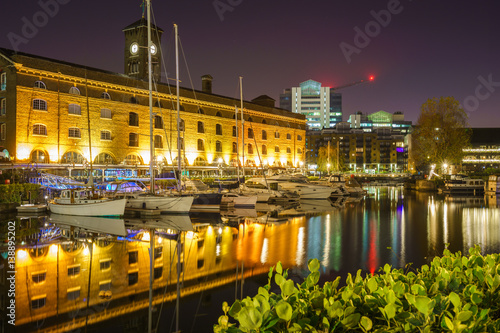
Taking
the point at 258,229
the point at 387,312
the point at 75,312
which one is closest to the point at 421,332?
the point at 387,312

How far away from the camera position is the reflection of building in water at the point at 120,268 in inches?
320

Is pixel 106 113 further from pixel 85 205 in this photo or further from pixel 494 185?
pixel 494 185

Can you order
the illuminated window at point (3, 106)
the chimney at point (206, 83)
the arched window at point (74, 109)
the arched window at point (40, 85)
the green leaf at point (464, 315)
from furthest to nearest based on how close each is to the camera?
the chimney at point (206, 83), the arched window at point (74, 109), the arched window at point (40, 85), the illuminated window at point (3, 106), the green leaf at point (464, 315)

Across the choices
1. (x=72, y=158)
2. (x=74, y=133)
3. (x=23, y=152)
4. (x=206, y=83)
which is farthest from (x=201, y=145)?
(x=23, y=152)

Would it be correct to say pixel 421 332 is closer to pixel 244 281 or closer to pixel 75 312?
pixel 75 312

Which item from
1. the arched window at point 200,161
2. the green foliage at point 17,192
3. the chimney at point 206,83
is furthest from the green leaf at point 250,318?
the chimney at point 206,83

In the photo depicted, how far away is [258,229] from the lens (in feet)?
63.9

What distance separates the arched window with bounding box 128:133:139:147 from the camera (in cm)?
4222

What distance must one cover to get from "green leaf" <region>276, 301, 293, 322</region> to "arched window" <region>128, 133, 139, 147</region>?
42.0m

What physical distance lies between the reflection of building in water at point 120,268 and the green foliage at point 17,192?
10790 mm

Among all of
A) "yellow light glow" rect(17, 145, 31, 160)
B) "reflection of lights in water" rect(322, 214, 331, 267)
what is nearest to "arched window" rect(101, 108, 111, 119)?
"yellow light glow" rect(17, 145, 31, 160)

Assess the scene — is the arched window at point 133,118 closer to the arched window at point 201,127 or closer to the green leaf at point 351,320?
the arched window at point 201,127

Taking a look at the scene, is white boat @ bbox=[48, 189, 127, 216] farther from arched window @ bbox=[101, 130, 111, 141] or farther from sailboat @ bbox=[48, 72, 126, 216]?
arched window @ bbox=[101, 130, 111, 141]

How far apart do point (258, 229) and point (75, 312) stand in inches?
484
